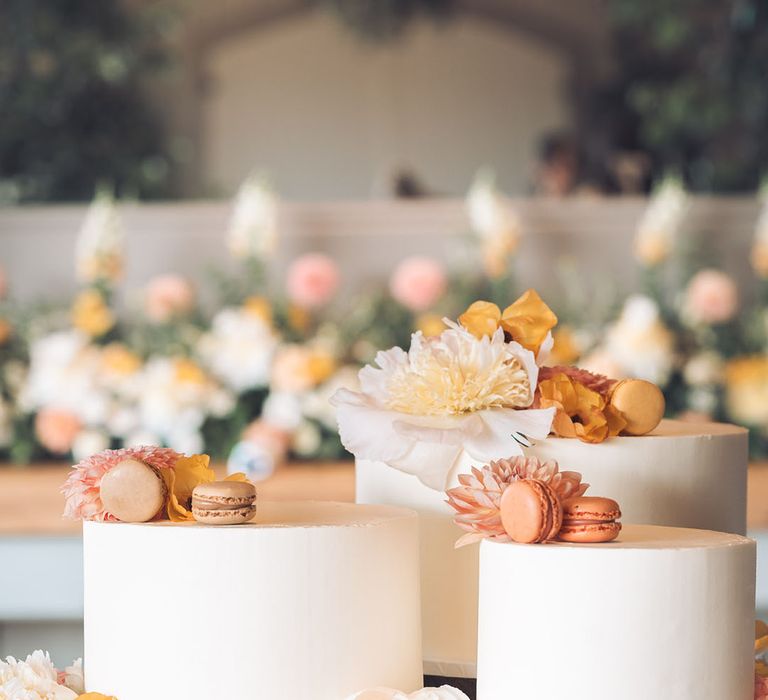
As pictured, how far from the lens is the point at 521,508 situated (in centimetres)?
101

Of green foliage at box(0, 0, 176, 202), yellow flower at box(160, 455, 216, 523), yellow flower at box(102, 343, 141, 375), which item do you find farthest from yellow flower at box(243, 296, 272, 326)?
yellow flower at box(160, 455, 216, 523)

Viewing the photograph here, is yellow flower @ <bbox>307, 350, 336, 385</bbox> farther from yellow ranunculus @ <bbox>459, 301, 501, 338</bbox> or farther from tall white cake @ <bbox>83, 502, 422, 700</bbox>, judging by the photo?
tall white cake @ <bbox>83, 502, 422, 700</bbox>

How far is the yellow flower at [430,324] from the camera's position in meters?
3.96

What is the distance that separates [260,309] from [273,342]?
13cm

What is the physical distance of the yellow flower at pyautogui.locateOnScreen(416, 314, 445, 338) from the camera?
3957mm

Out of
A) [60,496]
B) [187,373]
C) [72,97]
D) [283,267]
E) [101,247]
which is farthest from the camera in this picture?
[72,97]

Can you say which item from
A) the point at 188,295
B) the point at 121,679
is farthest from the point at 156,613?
the point at 188,295

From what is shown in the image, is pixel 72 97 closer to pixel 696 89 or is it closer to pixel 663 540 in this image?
pixel 696 89

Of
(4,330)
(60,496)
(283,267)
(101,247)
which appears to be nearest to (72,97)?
(283,267)

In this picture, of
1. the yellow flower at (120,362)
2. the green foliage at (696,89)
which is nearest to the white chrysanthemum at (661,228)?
the green foliage at (696,89)

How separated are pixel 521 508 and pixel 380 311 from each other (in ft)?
10.7

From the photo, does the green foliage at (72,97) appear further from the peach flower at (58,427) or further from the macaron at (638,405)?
the macaron at (638,405)

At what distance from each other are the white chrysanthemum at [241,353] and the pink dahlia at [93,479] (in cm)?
272

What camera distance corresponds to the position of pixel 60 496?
3.22 metres
